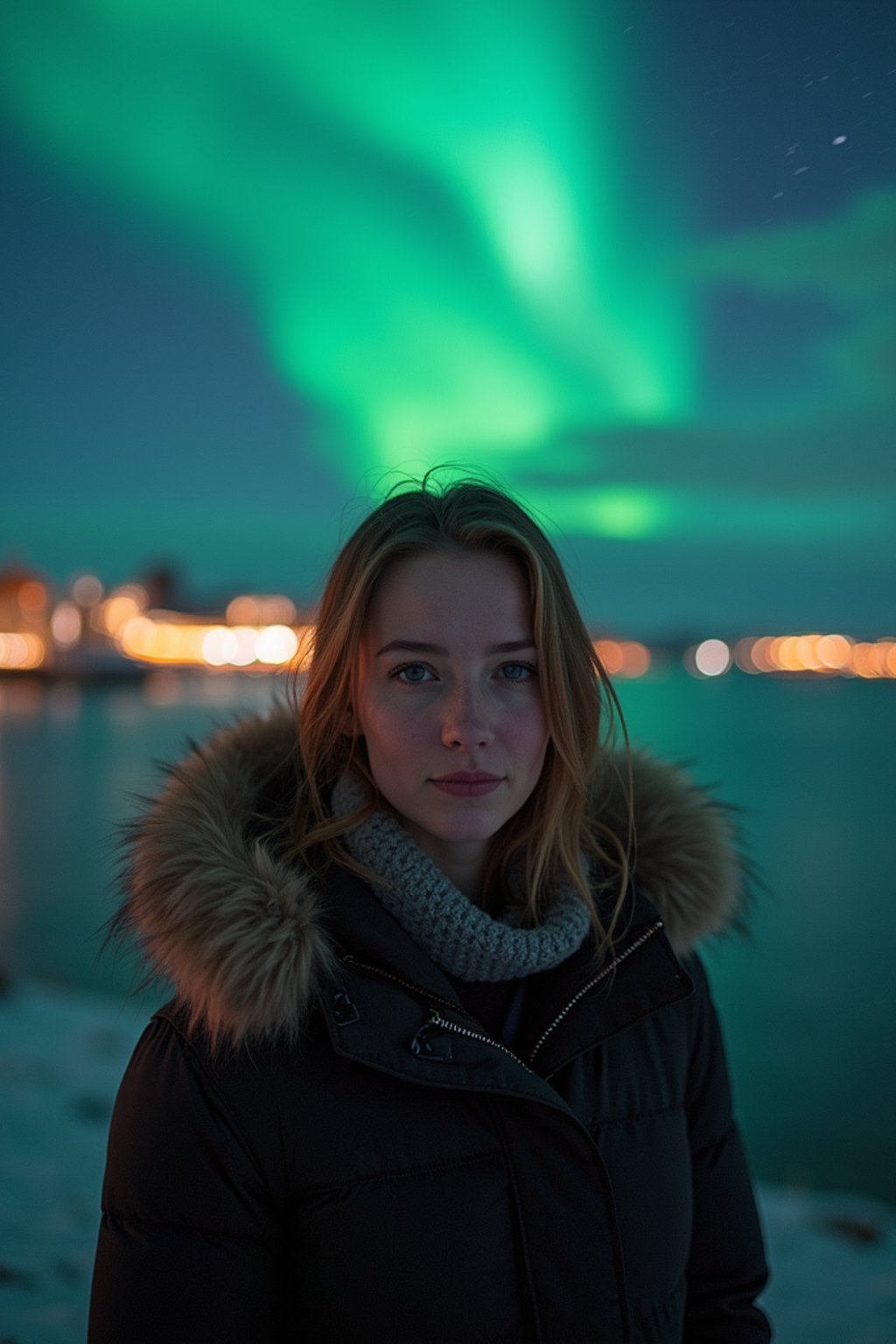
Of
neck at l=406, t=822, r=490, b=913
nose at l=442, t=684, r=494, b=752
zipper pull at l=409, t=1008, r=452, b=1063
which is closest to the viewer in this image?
zipper pull at l=409, t=1008, r=452, b=1063

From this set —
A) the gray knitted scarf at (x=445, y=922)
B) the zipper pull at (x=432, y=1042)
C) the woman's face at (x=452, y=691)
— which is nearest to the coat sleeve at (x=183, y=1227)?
the zipper pull at (x=432, y=1042)

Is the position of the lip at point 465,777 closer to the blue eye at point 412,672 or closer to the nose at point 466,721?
the nose at point 466,721

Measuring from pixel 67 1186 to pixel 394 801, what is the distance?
13.1 ft


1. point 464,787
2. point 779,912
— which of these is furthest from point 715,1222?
point 779,912

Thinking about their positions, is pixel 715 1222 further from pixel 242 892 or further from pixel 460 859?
pixel 242 892

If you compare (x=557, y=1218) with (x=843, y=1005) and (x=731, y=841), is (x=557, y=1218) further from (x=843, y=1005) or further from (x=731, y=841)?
(x=843, y=1005)

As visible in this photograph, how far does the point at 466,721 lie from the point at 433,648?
0.53 feet

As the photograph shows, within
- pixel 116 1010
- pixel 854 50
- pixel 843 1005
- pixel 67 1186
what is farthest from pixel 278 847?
pixel 843 1005

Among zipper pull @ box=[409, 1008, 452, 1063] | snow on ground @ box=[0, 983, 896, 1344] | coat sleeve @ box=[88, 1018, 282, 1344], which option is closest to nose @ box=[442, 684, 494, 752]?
zipper pull @ box=[409, 1008, 452, 1063]

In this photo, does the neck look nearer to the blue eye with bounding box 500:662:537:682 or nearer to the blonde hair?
the blonde hair

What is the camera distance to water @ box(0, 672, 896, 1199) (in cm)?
827

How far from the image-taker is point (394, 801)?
1974 mm

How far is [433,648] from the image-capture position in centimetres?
193

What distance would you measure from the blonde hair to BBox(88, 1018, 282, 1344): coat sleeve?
20.4 inches
